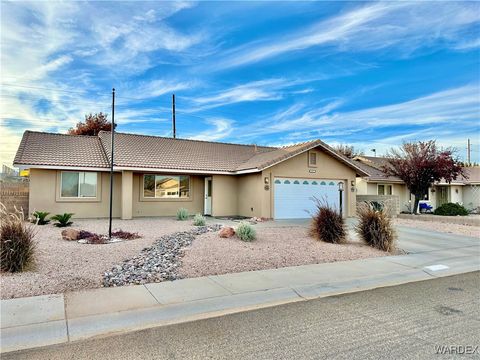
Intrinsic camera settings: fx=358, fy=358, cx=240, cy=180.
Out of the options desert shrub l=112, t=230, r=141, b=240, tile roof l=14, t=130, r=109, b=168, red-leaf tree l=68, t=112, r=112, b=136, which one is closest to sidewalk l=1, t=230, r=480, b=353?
desert shrub l=112, t=230, r=141, b=240

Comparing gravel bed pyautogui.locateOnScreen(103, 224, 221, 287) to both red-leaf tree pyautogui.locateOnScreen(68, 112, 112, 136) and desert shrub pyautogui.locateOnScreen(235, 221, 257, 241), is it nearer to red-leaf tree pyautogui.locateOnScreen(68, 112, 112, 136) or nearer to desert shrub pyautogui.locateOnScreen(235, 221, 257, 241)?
desert shrub pyautogui.locateOnScreen(235, 221, 257, 241)

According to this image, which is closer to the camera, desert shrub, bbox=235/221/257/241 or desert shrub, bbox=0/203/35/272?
desert shrub, bbox=0/203/35/272

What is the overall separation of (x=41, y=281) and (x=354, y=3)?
40.3 feet

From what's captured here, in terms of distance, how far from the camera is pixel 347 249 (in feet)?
35.0

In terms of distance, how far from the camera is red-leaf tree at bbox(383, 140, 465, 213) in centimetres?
2320

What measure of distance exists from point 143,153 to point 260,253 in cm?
1284

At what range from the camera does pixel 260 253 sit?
384 inches

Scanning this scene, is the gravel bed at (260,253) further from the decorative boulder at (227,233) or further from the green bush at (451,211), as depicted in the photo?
the green bush at (451,211)

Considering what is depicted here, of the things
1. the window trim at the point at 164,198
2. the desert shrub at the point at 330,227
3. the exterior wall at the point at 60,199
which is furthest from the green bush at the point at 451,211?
the exterior wall at the point at 60,199

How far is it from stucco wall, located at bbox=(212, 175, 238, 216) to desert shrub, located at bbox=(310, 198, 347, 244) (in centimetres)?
960

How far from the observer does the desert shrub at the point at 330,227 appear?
11719mm

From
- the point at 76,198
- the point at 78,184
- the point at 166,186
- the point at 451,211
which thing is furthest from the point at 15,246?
the point at 451,211

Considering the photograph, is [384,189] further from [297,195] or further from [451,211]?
[297,195]

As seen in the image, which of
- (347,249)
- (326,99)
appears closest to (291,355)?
(347,249)
